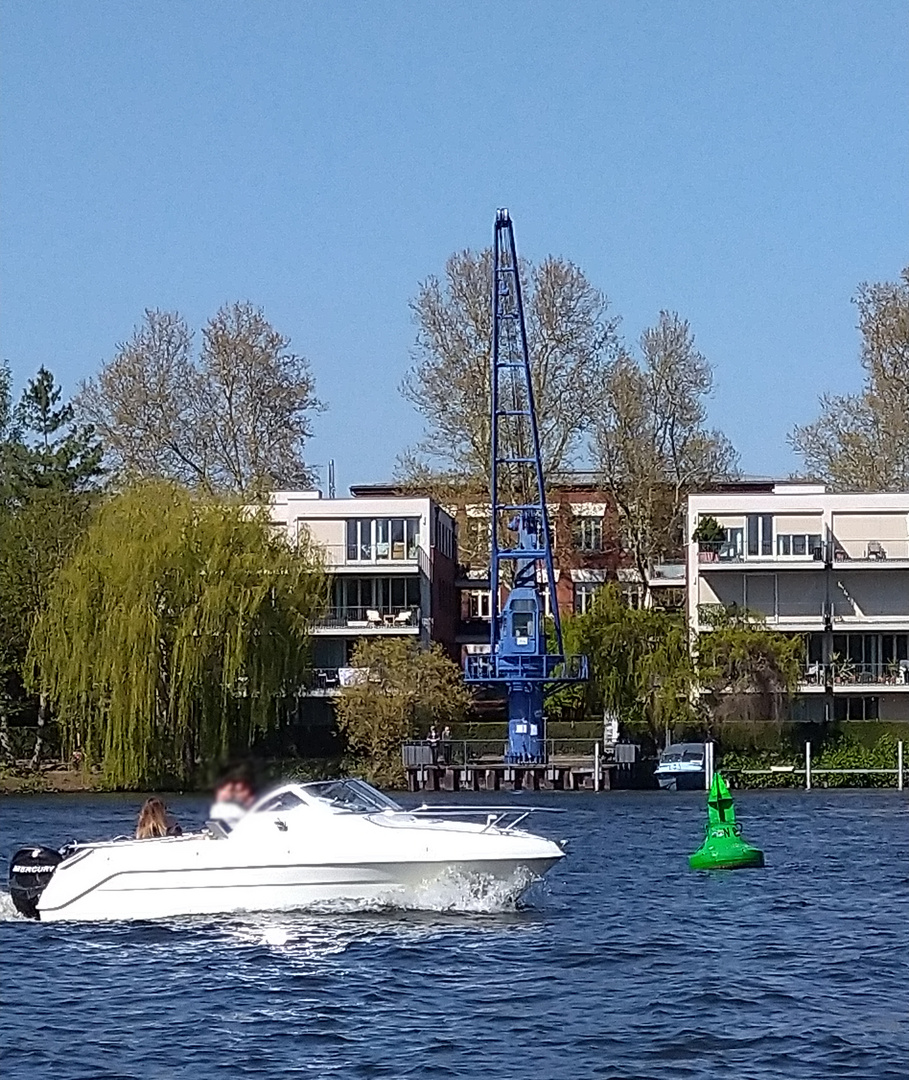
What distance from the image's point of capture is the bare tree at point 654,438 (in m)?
85.4

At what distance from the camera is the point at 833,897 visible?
107ft

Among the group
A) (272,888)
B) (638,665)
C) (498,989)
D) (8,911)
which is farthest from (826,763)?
(498,989)

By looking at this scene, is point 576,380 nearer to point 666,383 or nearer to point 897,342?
point 666,383

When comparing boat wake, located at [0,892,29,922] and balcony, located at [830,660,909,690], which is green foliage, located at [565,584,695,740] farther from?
boat wake, located at [0,892,29,922]

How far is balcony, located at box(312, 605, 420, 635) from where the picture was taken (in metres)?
82.8

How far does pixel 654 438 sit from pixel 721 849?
51016mm

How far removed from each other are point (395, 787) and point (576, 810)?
15.0 m

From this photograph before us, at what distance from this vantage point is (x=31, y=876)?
29141 millimetres

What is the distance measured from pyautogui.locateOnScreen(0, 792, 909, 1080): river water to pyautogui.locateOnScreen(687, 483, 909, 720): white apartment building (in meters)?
46.9

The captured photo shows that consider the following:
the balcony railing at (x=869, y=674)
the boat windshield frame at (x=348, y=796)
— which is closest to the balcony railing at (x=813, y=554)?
the balcony railing at (x=869, y=674)

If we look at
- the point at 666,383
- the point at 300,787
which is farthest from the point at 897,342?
the point at 300,787

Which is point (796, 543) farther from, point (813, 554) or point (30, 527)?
point (30, 527)

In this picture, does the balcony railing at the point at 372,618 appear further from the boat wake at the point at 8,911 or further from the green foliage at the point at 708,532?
the boat wake at the point at 8,911

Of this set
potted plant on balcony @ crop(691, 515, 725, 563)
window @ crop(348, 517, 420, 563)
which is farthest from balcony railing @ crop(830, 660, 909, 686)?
window @ crop(348, 517, 420, 563)
